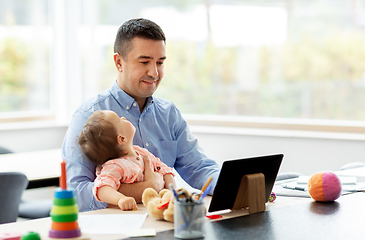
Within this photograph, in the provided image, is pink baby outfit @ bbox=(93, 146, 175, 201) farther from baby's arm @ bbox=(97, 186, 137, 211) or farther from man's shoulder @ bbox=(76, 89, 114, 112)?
man's shoulder @ bbox=(76, 89, 114, 112)

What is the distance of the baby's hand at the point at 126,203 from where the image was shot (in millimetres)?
1550

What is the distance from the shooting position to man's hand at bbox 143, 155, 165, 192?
1.73 metres

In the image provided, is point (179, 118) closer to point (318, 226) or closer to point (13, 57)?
point (318, 226)

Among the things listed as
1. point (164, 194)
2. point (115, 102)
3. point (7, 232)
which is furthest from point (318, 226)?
point (115, 102)

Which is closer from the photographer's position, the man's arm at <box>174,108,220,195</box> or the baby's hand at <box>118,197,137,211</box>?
the baby's hand at <box>118,197,137,211</box>

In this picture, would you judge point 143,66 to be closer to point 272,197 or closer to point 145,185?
point 145,185

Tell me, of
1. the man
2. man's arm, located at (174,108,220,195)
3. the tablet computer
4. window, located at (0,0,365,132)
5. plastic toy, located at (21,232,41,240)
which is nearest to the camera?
plastic toy, located at (21,232,41,240)

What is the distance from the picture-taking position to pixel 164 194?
4.94 ft

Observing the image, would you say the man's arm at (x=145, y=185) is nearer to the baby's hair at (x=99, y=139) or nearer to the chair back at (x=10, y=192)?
the baby's hair at (x=99, y=139)

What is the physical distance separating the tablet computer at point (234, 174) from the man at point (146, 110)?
34cm

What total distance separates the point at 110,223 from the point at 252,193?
45 centimetres

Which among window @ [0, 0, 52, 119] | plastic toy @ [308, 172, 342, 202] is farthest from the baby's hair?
window @ [0, 0, 52, 119]

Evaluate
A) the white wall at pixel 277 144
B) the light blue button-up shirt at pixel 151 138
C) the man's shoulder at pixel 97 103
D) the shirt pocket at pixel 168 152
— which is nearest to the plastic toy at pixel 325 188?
the light blue button-up shirt at pixel 151 138

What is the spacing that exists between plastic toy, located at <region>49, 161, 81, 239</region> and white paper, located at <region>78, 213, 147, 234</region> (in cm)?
7
